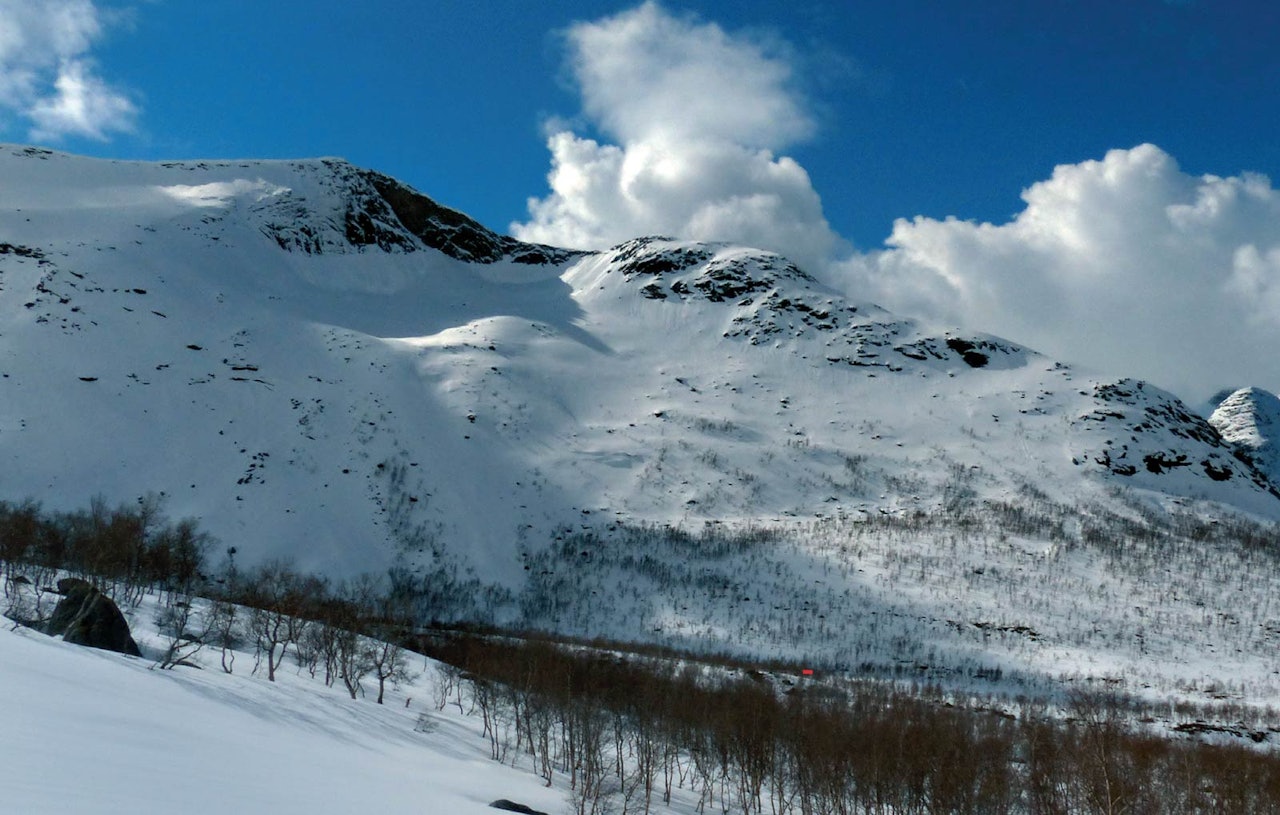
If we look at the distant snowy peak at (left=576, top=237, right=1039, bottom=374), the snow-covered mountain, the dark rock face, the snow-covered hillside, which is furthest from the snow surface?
the distant snowy peak at (left=576, top=237, right=1039, bottom=374)

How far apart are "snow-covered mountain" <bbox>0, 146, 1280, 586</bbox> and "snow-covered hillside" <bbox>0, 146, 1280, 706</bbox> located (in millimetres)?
588

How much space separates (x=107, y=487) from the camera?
93.3 metres

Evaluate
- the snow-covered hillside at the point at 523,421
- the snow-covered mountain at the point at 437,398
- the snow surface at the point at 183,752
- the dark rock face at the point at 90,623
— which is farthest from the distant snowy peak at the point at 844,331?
the snow surface at the point at 183,752

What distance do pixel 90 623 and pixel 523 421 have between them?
109 metres

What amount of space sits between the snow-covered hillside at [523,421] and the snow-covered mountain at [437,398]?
59 cm

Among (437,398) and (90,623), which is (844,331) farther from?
(90,623)

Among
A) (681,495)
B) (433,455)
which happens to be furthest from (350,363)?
(681,495)

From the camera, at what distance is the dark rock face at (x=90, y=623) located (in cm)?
2764

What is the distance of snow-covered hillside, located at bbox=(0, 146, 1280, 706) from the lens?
97.2 m

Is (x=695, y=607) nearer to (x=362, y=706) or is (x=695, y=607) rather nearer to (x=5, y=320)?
(x=362, y=706)

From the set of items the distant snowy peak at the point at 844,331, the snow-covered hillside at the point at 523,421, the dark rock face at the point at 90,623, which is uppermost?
the distant snowy peak at the point at 844,331

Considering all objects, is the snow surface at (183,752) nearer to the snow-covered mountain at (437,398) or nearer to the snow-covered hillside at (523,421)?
the snow-covered hillside at (523,421)

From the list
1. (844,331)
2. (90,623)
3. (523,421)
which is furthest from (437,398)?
(90,623)

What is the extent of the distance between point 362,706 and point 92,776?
27231 millimetres
